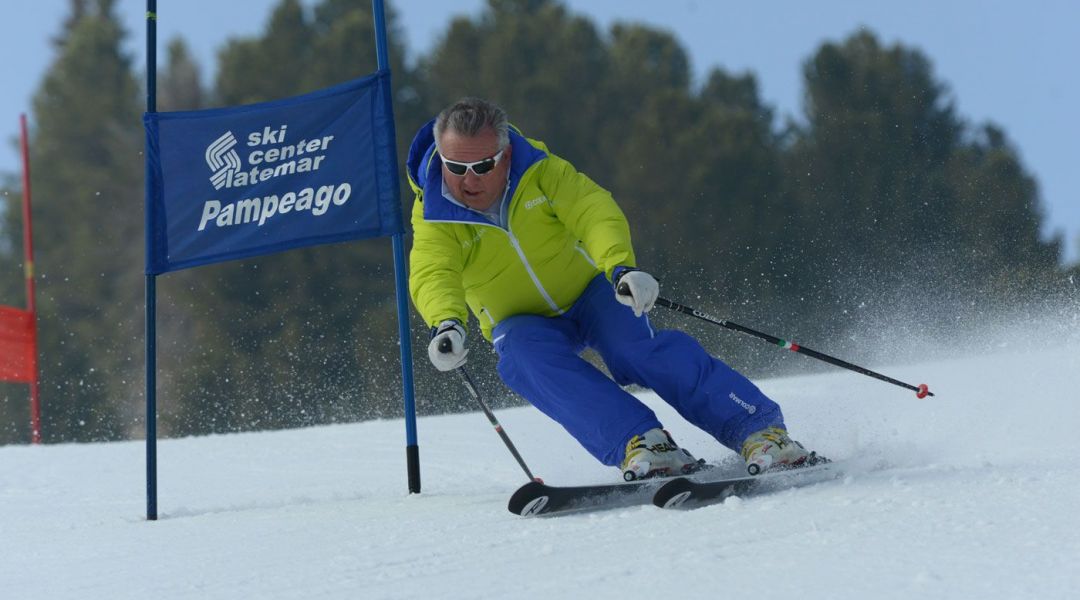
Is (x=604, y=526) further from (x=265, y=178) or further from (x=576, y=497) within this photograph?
(x=265, y=178)

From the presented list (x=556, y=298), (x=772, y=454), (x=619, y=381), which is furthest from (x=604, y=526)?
(x=556, y=298)

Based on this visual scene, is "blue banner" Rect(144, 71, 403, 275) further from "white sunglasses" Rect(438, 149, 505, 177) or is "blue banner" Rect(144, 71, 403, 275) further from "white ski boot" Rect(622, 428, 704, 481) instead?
"white ski boot" Rect(622, 428, 704, 481)

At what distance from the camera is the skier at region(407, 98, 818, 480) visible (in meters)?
3.67

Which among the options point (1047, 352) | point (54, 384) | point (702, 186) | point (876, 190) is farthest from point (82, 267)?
point (1047, 352)

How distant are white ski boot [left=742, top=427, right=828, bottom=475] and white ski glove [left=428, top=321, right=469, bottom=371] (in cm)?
89

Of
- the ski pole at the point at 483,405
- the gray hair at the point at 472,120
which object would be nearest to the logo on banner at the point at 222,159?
the gray hair at the point at 472,120

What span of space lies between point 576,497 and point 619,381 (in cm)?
72

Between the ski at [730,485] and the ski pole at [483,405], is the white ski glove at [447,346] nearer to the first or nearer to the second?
the ski pole at [483,405]

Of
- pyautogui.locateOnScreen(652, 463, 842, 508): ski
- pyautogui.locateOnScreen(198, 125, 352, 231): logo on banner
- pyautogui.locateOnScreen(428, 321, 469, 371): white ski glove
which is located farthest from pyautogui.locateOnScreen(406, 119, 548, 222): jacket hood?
pyautogui.locateOnScreen(652, 463, 842, 508): ski

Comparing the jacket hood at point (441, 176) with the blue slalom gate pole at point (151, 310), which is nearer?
the jacket hood at point (441, 176)

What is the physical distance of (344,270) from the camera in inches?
917

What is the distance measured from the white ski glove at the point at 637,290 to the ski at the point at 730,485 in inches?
19.8

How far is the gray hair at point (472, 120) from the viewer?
3660 mm

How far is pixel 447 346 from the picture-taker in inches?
144
